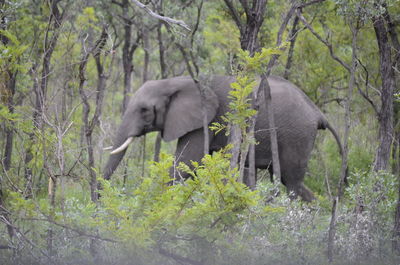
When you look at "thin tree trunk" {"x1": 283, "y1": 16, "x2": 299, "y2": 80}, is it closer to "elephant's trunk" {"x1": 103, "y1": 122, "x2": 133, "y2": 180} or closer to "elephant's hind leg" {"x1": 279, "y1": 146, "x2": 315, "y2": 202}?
"elephant's hind leg" {"x1": 279, "y1": 146, "x2": 315, "y2": 202}

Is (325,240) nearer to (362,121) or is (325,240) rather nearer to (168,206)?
(168,206)

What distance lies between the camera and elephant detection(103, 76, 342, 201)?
11133 mm

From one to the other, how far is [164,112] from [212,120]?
811 millimetres

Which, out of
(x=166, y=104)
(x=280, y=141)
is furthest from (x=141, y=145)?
(x=280, y=141)

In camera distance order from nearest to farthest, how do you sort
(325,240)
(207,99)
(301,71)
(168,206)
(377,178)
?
(168,206)
(325,240)
(377,178)
(207,99)
(301,71)

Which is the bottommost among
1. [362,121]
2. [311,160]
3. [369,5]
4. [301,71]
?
[311,160]

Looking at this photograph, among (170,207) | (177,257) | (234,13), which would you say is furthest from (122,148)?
(170,207)

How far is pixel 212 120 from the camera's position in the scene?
11219mm

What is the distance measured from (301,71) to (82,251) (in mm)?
8259

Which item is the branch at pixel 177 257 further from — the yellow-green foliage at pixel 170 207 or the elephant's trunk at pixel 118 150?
the elephant's trunk at pixel 118 150

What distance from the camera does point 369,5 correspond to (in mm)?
7359

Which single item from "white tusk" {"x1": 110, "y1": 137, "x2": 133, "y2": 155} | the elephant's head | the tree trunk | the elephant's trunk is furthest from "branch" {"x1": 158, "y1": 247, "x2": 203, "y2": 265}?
"white tusk" {"x1": 110, "y1": 137, "x2": 133, "y2": 155}

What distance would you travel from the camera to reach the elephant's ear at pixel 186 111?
11.1 meters

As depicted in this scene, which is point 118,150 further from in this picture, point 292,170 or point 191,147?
point 292,170
